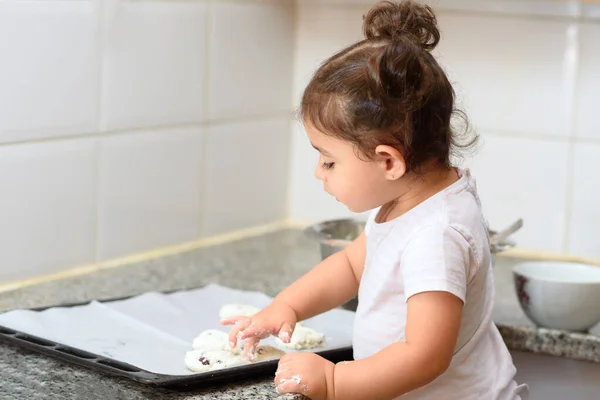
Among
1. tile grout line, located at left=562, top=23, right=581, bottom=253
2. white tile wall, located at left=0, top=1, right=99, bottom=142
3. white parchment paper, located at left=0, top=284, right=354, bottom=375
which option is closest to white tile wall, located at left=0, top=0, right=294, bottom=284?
white tile wall, located at left=0, top=1, right=99, bottom=142

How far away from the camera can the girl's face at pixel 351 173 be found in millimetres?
1009

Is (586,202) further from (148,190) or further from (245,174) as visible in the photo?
(148,190)

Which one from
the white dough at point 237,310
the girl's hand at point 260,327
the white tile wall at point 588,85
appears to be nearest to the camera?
the girl's hand at point 260,327

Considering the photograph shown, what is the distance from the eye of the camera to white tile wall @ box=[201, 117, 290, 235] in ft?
5.51

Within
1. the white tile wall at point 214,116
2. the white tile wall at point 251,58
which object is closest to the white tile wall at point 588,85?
the white tile wall at point 214,116

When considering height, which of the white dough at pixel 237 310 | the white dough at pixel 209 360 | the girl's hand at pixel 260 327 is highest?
the girl's hand at pixel 260 327

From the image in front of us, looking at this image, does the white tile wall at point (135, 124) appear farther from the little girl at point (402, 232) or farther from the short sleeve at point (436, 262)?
the short sleeve at point (436, 262)

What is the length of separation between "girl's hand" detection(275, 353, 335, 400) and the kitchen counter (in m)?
0.02

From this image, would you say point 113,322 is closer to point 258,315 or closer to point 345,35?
point 258,315

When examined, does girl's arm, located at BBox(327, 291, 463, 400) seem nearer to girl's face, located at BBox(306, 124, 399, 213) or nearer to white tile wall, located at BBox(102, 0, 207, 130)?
girl's face, located at BBox(306, 124, 399, 213)

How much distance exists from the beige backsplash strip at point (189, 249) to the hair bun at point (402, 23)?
60 centimetres

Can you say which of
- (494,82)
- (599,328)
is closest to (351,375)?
(599,328)

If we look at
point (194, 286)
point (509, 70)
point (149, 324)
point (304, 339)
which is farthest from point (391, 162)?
point (509, 70)

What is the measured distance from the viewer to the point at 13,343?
3.59 feet
